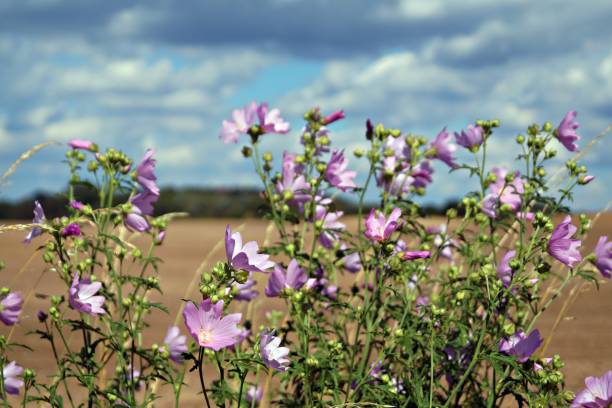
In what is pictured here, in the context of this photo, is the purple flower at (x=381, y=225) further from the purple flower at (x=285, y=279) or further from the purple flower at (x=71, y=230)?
the purple flower at (x=71, y=230)

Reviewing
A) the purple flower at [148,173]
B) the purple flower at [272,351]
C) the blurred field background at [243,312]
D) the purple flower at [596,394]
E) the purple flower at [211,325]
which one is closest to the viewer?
the purple flower at [211,325]

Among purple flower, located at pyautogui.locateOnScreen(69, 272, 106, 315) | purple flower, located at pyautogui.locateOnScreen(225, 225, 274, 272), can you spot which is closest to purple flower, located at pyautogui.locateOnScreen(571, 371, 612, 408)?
purple flower, located at pyautogui.locateOnScreen(225, 225, 274, 272)

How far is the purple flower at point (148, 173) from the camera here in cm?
296

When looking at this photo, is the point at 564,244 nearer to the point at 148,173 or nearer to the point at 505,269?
the point at 505,269

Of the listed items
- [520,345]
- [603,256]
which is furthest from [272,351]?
[603,256]

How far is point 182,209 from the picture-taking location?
63.5 ft

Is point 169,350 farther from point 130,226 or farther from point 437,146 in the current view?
point 437,146

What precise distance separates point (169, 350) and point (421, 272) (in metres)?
1.05

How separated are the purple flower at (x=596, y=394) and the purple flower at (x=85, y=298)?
4.78 feet

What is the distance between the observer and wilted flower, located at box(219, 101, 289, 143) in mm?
3240

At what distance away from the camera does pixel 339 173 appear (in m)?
3.15

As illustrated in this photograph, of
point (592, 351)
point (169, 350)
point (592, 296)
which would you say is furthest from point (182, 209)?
point (169, 350)

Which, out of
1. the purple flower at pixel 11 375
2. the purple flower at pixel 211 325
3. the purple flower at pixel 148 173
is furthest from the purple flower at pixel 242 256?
the purple flower at pixel 11 375

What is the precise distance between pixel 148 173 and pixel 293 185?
0.54 meters
